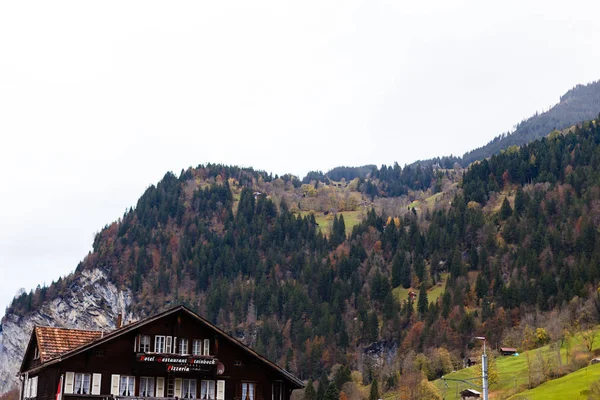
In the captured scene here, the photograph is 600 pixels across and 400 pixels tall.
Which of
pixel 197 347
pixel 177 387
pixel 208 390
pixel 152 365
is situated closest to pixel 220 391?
pixel 208 390

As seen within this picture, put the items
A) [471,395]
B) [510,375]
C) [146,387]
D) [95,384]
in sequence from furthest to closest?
[510,375]
[471,395]
[146,387]
[95,384]

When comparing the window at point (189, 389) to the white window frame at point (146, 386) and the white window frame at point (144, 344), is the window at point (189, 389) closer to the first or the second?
the white window frame at point (146, 386)

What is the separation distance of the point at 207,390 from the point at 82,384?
1007 cm

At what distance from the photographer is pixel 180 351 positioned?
68688 millimetres

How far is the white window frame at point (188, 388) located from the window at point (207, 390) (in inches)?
24.5

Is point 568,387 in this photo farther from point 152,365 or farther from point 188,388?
point 152,365

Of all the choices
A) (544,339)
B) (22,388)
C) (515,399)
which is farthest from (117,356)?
(544,339)

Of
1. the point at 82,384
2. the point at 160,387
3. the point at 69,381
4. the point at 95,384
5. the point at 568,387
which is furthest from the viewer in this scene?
the point at 568,387

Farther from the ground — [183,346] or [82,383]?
[183,346]

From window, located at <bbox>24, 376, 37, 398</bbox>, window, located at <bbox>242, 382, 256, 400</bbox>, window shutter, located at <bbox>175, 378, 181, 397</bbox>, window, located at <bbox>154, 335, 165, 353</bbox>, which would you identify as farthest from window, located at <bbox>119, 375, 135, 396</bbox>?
window, located at <bbox>242, 382, 256, 400</bbox>

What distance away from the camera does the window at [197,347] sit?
69.2m

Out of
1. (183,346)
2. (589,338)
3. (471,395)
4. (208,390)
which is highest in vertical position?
(183,346)

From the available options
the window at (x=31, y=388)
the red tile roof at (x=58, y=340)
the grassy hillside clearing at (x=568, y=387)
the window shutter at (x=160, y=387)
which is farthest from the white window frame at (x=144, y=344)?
the grassy hillside clearing at (x=568, y=387)

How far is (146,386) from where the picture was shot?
2640 inches
